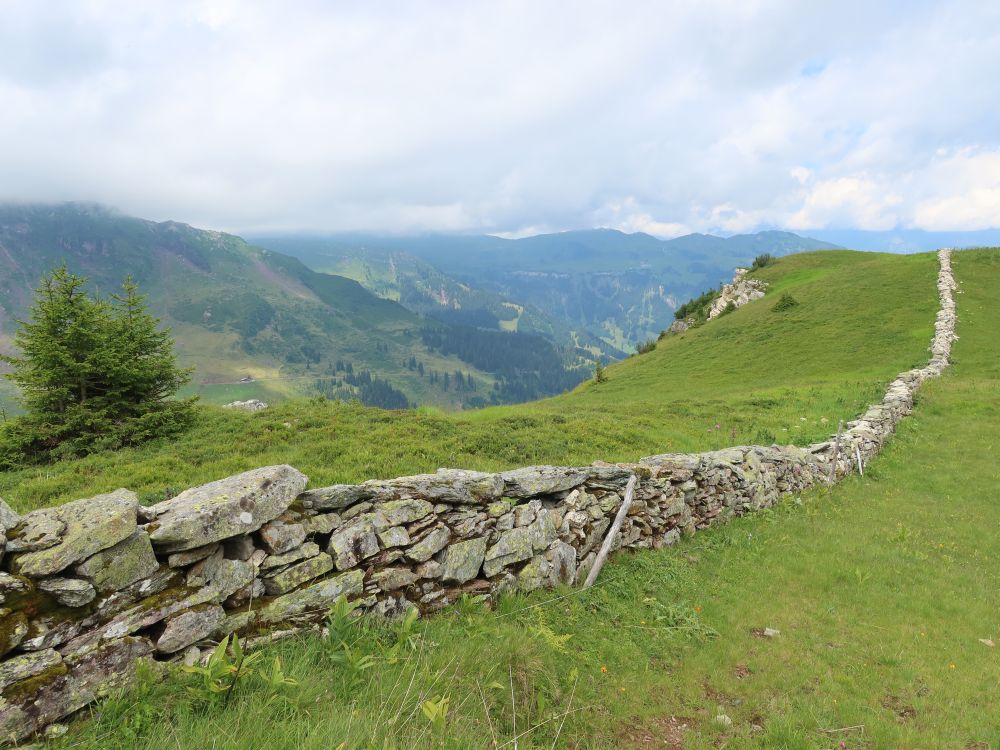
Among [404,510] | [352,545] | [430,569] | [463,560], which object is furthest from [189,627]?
[463,560]

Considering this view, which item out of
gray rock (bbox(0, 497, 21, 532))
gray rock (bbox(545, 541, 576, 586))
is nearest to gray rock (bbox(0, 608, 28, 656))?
gray rock (bbox(0, 497, 21, 532))

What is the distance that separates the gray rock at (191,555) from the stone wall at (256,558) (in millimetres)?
14

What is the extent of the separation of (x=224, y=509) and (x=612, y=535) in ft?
25.3

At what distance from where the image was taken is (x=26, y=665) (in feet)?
14.5

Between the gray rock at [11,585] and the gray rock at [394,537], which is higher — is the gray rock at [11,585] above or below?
above

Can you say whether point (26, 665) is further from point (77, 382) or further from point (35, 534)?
point (77, 382)

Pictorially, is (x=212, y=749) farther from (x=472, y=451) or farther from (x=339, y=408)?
(x=339, y=408)

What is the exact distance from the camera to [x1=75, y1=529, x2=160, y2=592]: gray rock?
16.7ft

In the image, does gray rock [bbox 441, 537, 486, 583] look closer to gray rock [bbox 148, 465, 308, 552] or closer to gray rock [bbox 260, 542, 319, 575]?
gray rock [bbox 260, 542, 319, 575]

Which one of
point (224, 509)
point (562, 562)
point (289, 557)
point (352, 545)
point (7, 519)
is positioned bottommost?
point (562, 562)

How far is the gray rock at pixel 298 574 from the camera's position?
639 centimetres

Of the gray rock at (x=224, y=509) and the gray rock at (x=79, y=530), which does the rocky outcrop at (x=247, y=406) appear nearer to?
the gray rock at (x=224, y=509)

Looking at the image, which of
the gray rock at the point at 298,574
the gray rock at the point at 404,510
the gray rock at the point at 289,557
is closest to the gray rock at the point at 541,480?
the gray rock at the point at 404,510

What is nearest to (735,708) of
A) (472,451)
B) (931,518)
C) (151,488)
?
(472,451)
